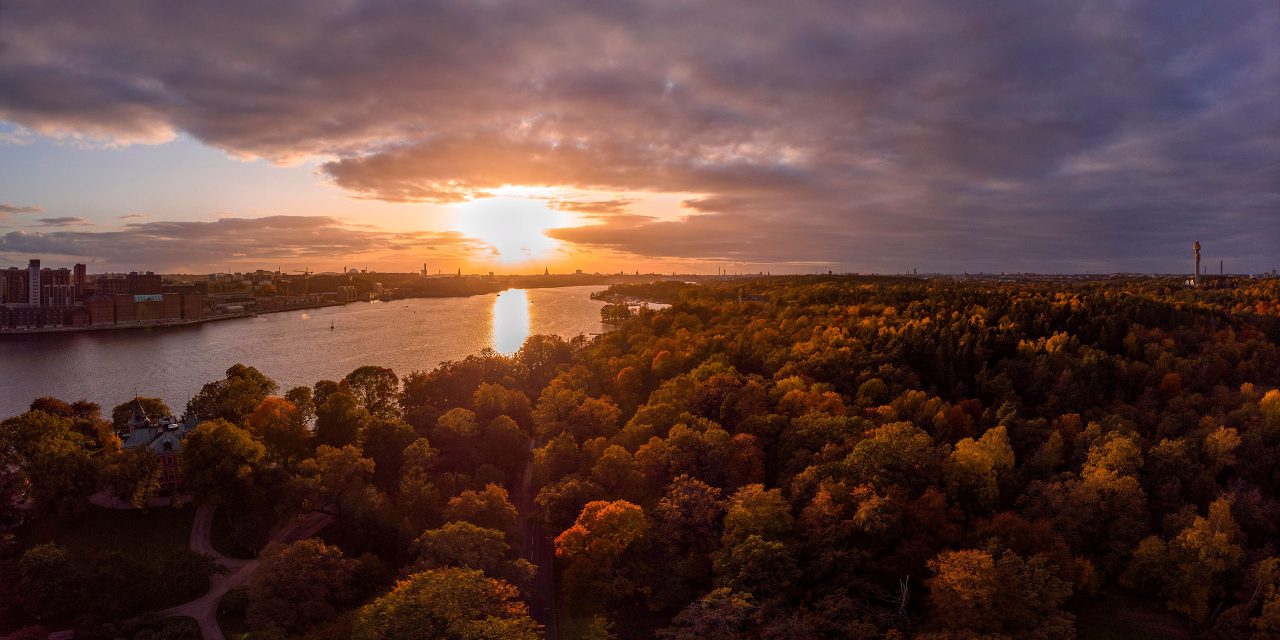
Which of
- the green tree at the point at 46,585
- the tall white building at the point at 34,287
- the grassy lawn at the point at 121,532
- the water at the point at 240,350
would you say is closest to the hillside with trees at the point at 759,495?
the green tree at the point at 46,585

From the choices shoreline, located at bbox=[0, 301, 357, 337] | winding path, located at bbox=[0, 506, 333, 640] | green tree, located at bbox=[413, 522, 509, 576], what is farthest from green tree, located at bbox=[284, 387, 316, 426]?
shoreline, located at bbox=[0, 301, 357, 337]

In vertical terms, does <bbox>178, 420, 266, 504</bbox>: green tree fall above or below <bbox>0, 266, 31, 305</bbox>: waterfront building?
below

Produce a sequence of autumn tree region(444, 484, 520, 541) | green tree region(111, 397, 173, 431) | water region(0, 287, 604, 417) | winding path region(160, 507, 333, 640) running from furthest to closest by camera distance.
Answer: water region(0, 287, 604, 417) < green tree region(111, 397, 173, 431) < autumn tree region(444, 484, 520, 541) < winding path region(160, 507, 333, 640)

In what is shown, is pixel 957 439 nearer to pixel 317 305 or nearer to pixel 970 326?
pixel 970 326

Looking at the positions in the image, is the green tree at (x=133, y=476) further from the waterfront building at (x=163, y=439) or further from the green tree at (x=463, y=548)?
the green tree at (x=463, y=548)

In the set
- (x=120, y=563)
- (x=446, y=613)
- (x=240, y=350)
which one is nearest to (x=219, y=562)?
(x=120, y=563)

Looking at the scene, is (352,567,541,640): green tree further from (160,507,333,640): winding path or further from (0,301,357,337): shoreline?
(0,301,357,337): shoreline

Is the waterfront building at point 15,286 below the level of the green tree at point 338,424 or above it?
above

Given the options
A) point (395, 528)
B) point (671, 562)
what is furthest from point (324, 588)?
point (671, 562)

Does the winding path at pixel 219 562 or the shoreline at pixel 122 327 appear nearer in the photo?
the winding path at pixel 219 562
